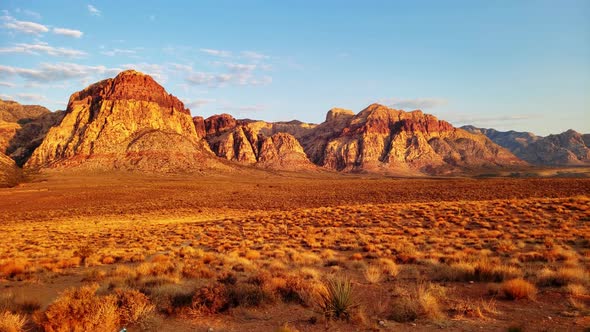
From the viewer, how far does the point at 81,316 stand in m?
6.84

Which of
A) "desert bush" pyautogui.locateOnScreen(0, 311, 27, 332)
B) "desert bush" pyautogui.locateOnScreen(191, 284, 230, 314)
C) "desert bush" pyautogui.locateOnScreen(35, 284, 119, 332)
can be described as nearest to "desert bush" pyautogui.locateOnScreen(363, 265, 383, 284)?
"desert bush" pyautogui.locateOnScreen(191, 284, 230, 314)

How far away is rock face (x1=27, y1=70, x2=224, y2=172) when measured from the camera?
121312 mm

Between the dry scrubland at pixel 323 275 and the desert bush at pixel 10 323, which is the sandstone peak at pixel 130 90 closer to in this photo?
the dry scrubland at pixel 323 275

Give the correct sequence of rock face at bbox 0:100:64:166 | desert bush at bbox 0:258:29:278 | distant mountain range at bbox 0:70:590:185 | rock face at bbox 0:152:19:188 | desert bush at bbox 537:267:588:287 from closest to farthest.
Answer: desert bush at bbox 537:267:588:287, desert bush at bbox 0:258:29:278, rock face at bbox 0:152:19:188, distant mountain range at bbox 0:70:590:185, rock face at bbox 0:100:64:166

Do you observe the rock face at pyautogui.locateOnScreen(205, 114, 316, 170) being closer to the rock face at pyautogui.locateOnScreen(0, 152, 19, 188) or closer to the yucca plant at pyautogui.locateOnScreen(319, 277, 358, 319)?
the rock face at pyautogui.locateOnScreen(0, 152, 19, 188)

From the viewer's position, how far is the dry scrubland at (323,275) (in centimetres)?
709

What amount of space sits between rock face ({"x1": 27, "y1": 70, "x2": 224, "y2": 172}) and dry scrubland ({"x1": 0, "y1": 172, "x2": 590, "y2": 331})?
100252 millimetres

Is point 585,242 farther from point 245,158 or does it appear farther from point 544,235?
point 245,158

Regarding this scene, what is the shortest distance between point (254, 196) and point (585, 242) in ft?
167

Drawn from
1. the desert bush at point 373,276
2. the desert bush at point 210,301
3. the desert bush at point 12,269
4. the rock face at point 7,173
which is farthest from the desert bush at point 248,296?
the rock face at point 7,173

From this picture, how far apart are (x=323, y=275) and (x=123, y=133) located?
13674cm

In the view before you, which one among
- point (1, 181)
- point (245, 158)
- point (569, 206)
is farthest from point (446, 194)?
point (245, 158)

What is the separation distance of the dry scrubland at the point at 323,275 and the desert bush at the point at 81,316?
0.08 feet

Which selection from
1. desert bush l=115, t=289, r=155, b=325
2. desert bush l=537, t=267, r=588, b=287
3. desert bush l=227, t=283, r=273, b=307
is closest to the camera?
desert bush l=115, t=289, r=155, b=325
